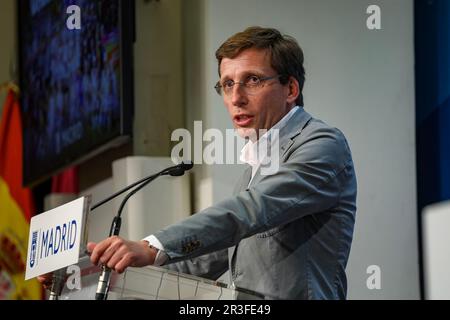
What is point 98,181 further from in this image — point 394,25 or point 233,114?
point 233,114

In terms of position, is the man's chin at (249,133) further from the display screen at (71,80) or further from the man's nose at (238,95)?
the display screen at (71,80)

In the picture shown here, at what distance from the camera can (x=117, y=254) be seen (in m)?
2.19

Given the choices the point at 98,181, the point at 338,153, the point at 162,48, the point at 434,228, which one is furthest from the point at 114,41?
the point at 338,153

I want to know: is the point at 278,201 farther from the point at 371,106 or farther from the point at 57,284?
the point at 371,106

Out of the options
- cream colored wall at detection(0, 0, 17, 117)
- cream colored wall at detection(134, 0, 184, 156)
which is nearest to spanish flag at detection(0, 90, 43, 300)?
cream colored wall at detection(0, 0, 17, 117)

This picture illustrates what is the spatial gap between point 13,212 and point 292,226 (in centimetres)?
392

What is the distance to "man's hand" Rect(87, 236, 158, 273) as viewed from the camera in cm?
218

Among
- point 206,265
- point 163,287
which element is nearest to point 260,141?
point 206,265

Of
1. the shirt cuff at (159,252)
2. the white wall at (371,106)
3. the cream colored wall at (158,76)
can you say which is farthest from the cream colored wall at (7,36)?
the shirt cuff at (159,252)

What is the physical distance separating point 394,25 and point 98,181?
2.10 metres

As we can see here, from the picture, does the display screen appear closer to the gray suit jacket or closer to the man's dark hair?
the man's dark hair

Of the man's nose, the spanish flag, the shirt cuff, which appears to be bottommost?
the spanish flag

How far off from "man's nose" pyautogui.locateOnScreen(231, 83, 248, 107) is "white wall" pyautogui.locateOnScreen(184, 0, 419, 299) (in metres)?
1.22

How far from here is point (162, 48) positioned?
479cm
